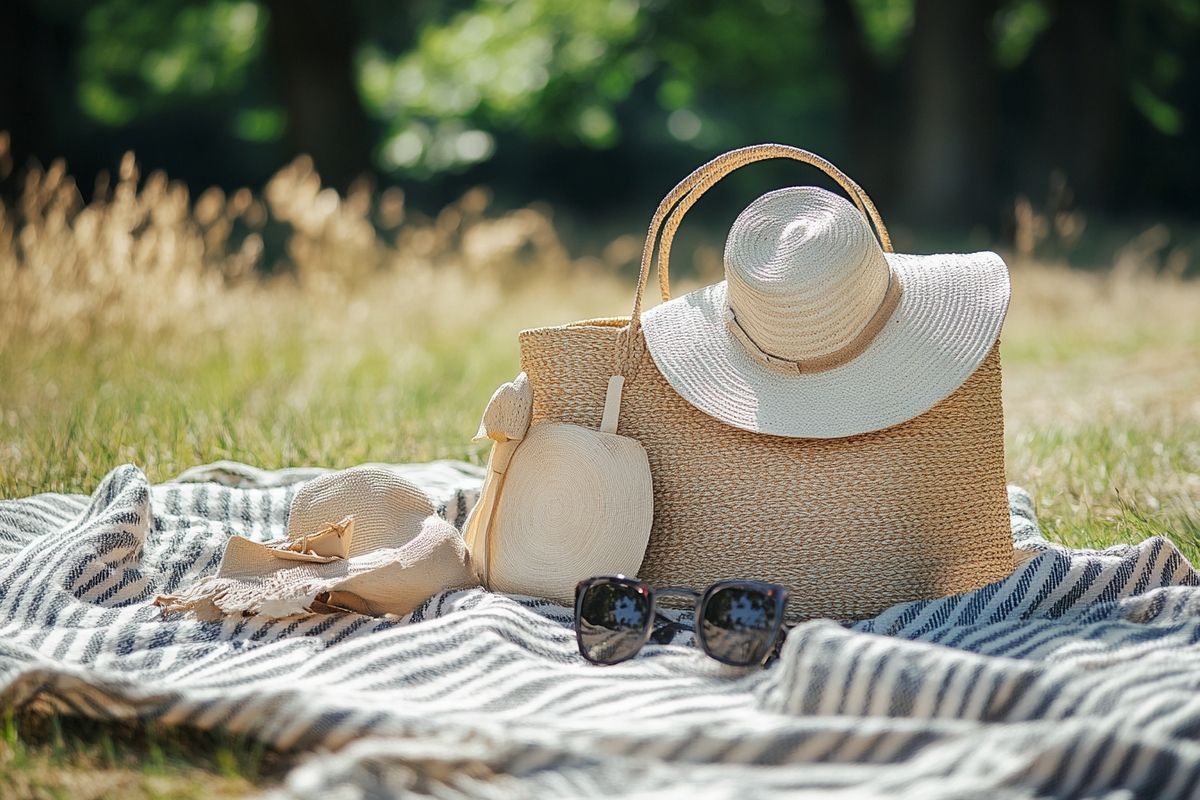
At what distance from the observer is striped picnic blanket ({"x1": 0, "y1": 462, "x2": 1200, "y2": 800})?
5.19ft

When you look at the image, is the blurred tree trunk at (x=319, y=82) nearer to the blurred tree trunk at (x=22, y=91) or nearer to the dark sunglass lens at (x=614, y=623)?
the blurred tree trunk at (x=22, y=91)

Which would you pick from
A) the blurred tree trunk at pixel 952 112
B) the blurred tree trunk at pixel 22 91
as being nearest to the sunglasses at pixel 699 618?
the blurred tree trunk at pixel 22 91

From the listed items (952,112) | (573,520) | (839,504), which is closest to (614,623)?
(573,520)

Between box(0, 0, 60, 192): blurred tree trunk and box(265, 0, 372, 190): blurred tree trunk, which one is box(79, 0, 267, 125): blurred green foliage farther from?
box(0, 0, 60, 192): blurred tree trunk

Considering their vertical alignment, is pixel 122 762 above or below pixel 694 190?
below

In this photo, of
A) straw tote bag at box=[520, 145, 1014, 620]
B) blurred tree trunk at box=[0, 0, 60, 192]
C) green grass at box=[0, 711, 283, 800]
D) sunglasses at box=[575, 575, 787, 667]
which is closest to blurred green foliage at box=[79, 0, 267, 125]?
blurred tree trunk at box=[0, 0, 60, 192]

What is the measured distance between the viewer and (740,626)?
2146 mm

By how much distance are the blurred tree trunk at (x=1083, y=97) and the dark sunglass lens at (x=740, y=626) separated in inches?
478

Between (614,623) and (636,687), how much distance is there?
165mm

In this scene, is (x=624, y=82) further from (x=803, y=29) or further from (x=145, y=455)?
(x=145, y=455)

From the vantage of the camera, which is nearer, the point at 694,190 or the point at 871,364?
the point at 871,364

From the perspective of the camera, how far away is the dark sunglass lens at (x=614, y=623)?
220cm

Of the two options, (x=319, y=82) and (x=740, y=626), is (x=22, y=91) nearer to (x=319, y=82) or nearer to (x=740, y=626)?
(x=319, y=82)

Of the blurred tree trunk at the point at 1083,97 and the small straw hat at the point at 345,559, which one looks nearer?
the small straw hat at the point at 345,559
